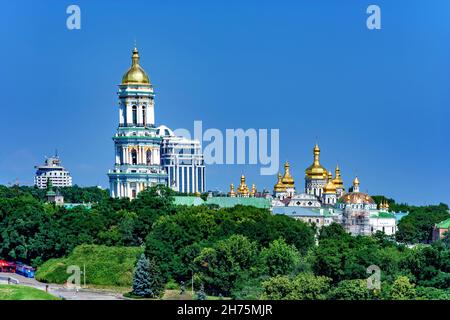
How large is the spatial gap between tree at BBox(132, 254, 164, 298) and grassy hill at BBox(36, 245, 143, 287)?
7.92ft

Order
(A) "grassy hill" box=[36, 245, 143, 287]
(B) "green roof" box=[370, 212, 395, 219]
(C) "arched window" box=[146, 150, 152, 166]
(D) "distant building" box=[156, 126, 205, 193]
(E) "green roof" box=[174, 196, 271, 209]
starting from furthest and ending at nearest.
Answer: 1. (D) "distant building" box=[156, 126, 205, 193]
2. (B) "green roof" box=[370, 212, 395, 219]
3. (C) "arched window" box=[146, 150, 152, 166]
4. (E) "green roof" box=[174, 196, 271, 209]
5. (A) "grassy hill" box=[36, 245, 143, 287]

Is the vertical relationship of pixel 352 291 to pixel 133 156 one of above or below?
below

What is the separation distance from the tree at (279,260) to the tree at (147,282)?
326cm

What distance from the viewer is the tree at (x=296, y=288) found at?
Answer: 121ft

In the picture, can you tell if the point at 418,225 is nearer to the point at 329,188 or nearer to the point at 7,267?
the point at 329,188

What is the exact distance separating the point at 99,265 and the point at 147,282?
196 inches

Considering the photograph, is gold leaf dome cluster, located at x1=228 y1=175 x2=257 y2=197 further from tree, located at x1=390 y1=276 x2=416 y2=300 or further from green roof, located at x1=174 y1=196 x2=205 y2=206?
tree, located at x1=390 y1=276 x2=416 y2=300

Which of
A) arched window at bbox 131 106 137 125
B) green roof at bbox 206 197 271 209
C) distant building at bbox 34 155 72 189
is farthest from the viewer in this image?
distant building at bbox 34 155 72 189

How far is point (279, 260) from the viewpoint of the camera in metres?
42.4

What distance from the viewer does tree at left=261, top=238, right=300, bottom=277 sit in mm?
41844

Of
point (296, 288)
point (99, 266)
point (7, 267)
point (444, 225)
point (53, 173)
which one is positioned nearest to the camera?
point (296, 288)

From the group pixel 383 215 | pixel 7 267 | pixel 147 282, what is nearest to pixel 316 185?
pixel 383 215

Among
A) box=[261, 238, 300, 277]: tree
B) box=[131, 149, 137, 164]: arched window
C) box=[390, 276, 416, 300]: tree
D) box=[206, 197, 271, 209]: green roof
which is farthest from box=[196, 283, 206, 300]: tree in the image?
box=[206, 197, 271, 209]: green roof
